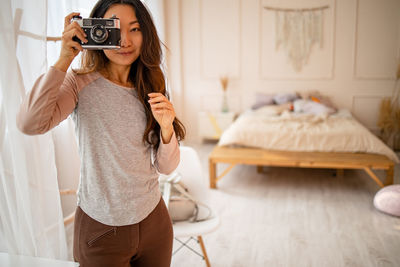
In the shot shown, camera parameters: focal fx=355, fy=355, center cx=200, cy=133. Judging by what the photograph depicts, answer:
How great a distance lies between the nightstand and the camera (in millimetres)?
4805

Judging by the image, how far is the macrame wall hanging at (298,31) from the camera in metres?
4.63

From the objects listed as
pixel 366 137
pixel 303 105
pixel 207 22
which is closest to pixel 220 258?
pixel 366 137

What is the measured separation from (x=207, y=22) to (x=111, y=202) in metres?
4.38

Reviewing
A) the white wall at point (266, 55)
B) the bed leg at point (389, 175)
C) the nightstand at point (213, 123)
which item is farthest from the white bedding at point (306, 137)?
the white wall at point (266, 55)

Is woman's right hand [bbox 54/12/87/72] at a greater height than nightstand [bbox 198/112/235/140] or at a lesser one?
greater

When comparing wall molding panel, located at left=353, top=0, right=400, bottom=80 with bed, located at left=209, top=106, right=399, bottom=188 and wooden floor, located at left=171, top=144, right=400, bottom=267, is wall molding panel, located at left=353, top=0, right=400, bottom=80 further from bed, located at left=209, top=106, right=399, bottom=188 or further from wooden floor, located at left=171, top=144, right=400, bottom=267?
wooden floor, located at left=171, top=144, right=400, bottom=267

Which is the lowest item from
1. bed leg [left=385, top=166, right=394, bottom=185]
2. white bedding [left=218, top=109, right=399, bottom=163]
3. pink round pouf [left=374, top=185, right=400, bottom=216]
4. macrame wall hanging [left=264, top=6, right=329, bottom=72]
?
pink round pouf [left=374, top=185, right=400, bottom=216]

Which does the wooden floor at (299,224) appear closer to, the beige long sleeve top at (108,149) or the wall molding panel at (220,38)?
the beige long sleeve top at (108,149)

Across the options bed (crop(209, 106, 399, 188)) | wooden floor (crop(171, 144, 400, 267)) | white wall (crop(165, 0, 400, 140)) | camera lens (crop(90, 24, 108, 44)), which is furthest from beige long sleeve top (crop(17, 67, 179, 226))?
white wall (crop(165, 0, 400, 140))

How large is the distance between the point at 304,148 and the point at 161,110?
101 inches

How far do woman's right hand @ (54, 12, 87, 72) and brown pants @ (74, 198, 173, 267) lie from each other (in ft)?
1.32

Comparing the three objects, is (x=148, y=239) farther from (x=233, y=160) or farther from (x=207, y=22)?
(x=207, y=22)

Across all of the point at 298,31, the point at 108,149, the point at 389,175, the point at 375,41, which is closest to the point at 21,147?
the point at 108,149

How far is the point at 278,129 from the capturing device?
340 centimetres
